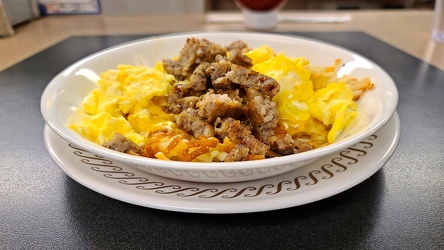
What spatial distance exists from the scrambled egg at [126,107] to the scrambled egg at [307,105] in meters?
0.37

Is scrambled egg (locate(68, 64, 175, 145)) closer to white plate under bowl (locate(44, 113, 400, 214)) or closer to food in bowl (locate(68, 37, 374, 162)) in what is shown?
food in bowl (locate(68, 37, 374, 162))

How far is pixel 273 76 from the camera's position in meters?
1.26

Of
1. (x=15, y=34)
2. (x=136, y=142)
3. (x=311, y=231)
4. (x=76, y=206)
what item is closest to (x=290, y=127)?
(x=311, y=231)

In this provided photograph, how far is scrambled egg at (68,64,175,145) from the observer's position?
1.18 meters

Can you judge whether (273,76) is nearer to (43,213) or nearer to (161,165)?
(161,165)

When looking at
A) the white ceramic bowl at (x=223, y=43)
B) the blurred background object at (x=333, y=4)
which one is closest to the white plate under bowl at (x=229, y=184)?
the white ceramic bowl at (x=223, y=43)

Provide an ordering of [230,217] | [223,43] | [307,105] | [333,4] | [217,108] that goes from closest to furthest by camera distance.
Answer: [230,217]
[217,108]
[307,105]
[223,43]
[333,4]

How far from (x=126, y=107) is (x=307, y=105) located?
60 cm

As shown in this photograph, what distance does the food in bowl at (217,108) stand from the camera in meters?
1.07

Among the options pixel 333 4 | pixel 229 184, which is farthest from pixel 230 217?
pixel 333 4

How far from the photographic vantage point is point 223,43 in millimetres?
1891

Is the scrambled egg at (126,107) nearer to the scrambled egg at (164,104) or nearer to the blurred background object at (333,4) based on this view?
the scrambled egg at (164,104)

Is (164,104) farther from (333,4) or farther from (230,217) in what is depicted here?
(333,4)

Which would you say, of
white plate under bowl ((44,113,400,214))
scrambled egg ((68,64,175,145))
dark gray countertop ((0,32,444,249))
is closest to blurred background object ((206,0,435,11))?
scrambled egg ((68,64,175,145))
